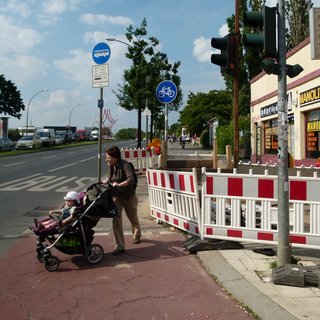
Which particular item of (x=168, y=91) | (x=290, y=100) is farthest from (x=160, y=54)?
(x=168, y=91)

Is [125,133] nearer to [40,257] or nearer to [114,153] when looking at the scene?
[114,153]

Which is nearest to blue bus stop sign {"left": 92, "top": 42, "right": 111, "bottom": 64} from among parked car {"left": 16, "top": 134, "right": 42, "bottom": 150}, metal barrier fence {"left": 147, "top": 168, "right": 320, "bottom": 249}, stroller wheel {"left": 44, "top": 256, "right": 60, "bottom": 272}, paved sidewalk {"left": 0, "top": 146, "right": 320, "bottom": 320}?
metal barrier fence {"left": 147, "top": 168, "right": 320, "bottom": 249}

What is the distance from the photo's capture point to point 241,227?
6.51 meters

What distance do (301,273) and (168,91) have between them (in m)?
8.79

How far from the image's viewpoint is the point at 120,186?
6.54m

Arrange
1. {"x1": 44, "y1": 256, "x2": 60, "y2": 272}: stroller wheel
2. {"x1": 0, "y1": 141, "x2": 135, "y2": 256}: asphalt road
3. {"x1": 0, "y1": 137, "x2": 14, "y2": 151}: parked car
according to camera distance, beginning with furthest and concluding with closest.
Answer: {"x1": 0, "y1": 137, "x2": 14, "y2": 151}: parked car → {"x1": 0, "y1": 141, "x2": 135, "y2": 256}: asphalt road → {"x1": 44, "y1": 256, "x2": 60, "y2": 272}: stroller wheel

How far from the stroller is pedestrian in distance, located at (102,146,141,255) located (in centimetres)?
43

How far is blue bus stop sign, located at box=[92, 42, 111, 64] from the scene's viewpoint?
34.4ft

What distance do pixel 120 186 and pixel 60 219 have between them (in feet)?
3.37

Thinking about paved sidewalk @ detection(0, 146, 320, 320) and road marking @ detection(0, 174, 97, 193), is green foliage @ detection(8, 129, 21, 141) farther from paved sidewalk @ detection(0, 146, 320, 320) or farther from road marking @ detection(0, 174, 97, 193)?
paved sidewalk @ detection(0, 146, 320, 320)

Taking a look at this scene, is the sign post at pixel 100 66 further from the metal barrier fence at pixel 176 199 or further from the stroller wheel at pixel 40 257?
the stroller wheel at pixel 40 257

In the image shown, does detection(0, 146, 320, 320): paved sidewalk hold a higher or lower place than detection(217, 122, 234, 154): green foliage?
lower

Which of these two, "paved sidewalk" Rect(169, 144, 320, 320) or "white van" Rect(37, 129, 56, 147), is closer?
"paved sidewalk" Rect(169, 144, 320, 320)

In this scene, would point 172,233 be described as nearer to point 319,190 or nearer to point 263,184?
point 263,184
